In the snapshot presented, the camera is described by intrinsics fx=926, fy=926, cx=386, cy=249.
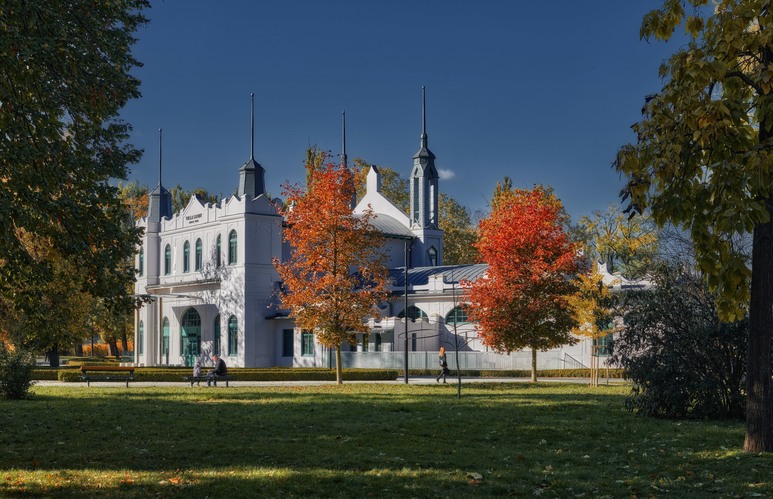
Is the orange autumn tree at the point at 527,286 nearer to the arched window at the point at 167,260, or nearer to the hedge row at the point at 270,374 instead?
the hedge row at the point at 270,374

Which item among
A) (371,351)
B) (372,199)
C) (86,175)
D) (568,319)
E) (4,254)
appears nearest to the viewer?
(4,254)

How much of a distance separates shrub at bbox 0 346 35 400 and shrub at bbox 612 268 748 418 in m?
15.9

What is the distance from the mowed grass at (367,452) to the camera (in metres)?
10.6

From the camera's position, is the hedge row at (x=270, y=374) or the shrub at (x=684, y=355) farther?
the hedge row at (x=270, y=374)

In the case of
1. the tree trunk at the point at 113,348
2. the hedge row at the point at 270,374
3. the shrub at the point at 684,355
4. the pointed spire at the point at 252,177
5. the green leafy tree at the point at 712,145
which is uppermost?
the pointed spire at the point at 252,177

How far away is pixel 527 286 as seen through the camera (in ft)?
118

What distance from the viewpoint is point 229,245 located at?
56531 mm

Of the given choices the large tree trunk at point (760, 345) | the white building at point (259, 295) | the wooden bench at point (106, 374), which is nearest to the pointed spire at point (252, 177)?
the white building at point (259, 295)

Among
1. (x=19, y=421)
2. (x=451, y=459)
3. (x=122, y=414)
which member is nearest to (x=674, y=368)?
(x=451, y=459)

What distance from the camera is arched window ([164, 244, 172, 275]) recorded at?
63875 millimetres

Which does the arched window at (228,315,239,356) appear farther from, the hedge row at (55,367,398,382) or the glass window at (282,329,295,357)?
the hedge row at (55,367,398,382)

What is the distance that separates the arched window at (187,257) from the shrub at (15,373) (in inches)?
1405

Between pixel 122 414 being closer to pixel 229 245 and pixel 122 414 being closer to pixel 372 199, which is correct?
pixel 229 245

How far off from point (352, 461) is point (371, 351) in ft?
133
